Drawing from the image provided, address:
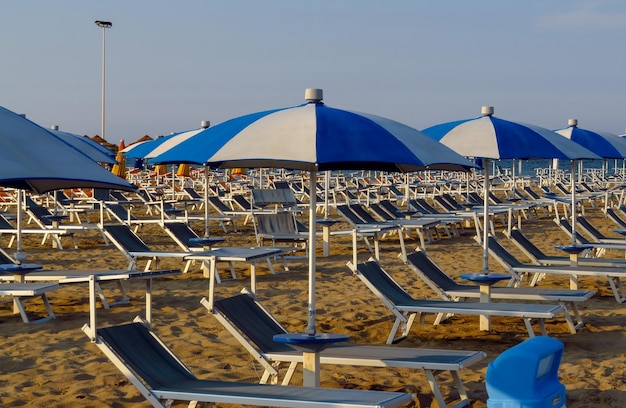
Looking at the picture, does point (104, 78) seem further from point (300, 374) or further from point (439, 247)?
point (300, 374)

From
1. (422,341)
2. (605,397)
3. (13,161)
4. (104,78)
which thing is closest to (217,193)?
(422,341)

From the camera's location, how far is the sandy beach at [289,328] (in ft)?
18.8

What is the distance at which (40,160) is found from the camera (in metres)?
3.55

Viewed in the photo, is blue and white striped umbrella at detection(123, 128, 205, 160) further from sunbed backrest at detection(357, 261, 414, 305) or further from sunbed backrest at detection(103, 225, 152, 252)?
sunbed backrest at detection(357, 261, 414, 305)

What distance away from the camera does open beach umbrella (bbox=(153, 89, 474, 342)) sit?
15.9 ft

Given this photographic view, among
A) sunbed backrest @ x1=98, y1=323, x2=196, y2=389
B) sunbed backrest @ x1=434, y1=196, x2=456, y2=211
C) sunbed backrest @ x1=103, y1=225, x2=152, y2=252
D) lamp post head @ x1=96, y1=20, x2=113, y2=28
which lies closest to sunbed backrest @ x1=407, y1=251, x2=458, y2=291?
sunbed backrest @ x1=98, y1=323, x2=196, y2=389

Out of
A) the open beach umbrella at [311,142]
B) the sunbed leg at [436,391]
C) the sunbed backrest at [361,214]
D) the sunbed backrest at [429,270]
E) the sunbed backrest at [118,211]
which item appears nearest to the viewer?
the open beach umbrella at [311,142]

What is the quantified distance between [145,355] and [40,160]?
168 centimetres

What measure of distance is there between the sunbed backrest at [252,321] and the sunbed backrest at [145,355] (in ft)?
1.73

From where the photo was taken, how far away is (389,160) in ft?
16.0

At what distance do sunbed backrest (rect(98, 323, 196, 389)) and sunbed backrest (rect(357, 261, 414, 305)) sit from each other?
2.42 meters

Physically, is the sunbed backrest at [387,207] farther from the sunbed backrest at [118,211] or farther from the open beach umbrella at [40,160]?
the open beach umbrella at [40,160]

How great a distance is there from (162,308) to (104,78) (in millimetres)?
37298

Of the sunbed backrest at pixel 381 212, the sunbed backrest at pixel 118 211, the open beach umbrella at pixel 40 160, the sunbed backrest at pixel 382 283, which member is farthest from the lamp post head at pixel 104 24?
the open beach umbrella at pixel 40 160
